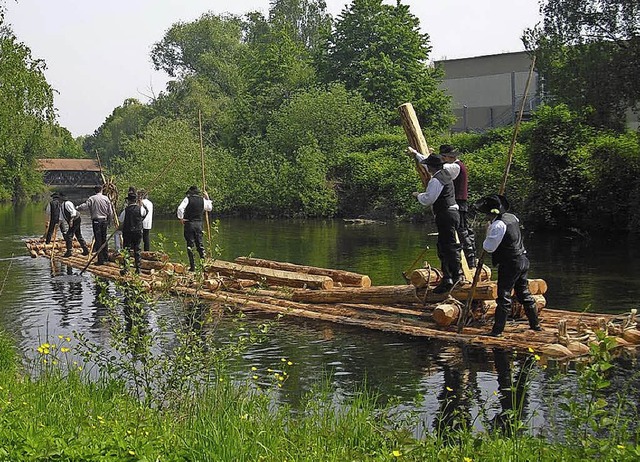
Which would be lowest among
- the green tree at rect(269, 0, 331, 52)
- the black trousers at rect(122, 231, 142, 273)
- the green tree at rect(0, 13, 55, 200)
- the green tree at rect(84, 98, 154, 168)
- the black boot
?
the black boot

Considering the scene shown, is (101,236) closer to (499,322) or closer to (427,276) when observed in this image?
(427,276)

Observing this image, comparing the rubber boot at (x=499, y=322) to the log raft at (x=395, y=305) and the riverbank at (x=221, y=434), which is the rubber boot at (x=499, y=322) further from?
the riverbank at (x=221, y=434)

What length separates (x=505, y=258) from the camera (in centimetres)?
1234

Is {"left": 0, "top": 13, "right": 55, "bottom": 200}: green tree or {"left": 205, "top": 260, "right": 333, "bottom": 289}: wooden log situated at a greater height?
{"left": 0, "top": 13, "right": 55, "bottom": 200}: green tree

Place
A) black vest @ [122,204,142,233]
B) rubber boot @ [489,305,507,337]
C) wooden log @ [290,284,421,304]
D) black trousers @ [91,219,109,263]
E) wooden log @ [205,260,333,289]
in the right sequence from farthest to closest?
black trousers @ [91,219,109,263], black vest @ [122,204,142,233], wooden log @ [205,260,333,289], wooden log @ [290,284,421,304], rubber boot @ [489,305,507,337]

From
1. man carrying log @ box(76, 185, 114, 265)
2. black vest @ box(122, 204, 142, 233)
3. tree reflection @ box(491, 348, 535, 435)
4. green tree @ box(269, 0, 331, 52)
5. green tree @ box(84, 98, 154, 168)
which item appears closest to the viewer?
tree reflection @ box(491, 348, 535, 435)

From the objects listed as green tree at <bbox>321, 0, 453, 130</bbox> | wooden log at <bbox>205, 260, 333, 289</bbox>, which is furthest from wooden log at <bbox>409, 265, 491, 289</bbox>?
green tree at <bbox>321, 0, 453, 130</bbox>

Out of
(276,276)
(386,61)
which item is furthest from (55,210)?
(386,61)

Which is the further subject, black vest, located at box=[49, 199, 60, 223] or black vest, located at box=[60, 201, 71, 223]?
black vest, located at box=[49, 199, 60, 223]

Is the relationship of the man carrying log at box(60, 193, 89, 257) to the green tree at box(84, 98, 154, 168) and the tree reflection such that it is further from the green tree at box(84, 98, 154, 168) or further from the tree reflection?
the green tree at box(84, 98, 154, 168)

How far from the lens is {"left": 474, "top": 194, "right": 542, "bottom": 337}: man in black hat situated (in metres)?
12.2

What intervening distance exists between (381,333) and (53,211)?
16.3m

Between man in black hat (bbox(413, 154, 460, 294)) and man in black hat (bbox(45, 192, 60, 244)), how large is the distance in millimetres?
16096

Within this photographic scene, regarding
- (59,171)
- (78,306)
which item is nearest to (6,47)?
(78,306)
